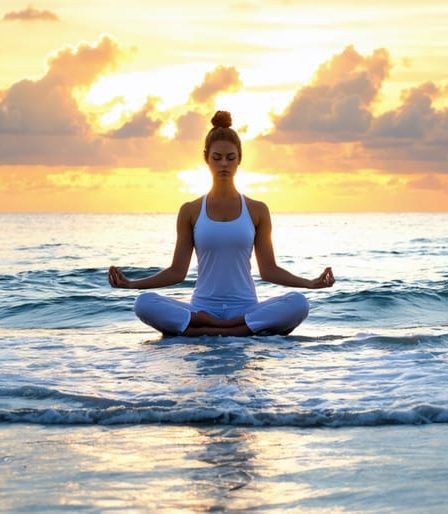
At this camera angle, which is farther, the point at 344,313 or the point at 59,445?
the point at 344,313

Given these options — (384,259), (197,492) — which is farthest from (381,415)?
(384,259)

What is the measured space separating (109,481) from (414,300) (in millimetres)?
10115

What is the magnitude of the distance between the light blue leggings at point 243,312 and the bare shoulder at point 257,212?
0.71 m

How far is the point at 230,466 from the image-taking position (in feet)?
12.5

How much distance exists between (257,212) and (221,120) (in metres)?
0.87

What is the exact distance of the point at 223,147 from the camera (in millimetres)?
7797

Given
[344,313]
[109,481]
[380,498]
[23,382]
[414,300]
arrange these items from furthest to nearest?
[414,300], [344,313], [23,382], [109,481], [380,498]

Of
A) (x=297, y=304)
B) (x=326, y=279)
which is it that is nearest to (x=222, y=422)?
(x=326, y=279)

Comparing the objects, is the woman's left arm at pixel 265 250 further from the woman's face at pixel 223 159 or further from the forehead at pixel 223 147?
the forehead at pixel 223 147

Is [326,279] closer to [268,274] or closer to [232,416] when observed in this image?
[268,274]

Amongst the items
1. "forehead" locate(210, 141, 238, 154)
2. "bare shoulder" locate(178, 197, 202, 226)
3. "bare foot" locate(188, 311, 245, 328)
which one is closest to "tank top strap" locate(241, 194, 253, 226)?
"bare shoulder" locate(178, 197, 202, 226)

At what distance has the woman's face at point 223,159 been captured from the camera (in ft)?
25.6

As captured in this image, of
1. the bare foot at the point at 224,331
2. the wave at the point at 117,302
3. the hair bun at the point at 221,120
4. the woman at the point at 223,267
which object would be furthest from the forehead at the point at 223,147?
the wave at the point at 117,302

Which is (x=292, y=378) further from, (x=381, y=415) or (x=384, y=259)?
(x=384, y=259)
